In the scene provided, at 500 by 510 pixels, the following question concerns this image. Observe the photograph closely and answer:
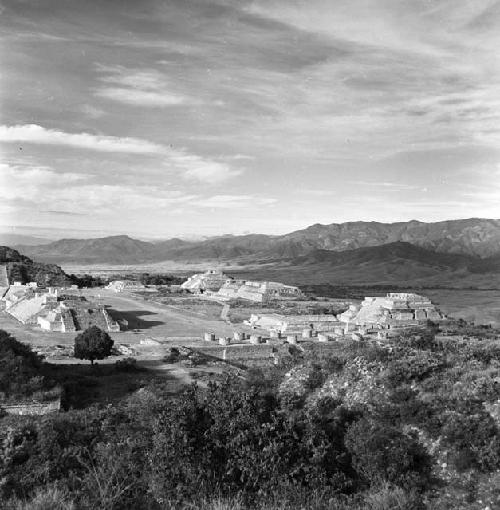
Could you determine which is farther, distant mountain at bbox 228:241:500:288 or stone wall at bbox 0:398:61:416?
distant mountain at bbox 228:241:500:288

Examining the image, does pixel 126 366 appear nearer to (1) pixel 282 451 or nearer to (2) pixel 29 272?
(1) pixel 282 451

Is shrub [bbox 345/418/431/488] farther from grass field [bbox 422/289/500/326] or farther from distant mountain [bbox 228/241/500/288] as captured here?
distant mountain [bbox 228/241/500/288]

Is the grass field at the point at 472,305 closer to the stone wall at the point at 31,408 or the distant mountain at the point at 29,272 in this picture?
the stone wall at the point at 31,408

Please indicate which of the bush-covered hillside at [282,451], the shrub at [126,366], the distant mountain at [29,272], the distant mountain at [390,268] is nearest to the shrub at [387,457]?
the bush-covered hillside at [282,451]

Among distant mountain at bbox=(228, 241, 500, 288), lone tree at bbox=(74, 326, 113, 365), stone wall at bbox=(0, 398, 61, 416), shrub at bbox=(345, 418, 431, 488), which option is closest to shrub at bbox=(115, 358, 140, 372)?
lone tree at bbox=(74, 326, 113, 365)

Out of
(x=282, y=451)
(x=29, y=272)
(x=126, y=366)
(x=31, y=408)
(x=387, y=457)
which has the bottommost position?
(x=126, y=366)

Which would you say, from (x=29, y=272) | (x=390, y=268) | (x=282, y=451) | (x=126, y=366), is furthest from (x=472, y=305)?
(x=390, y=268)
